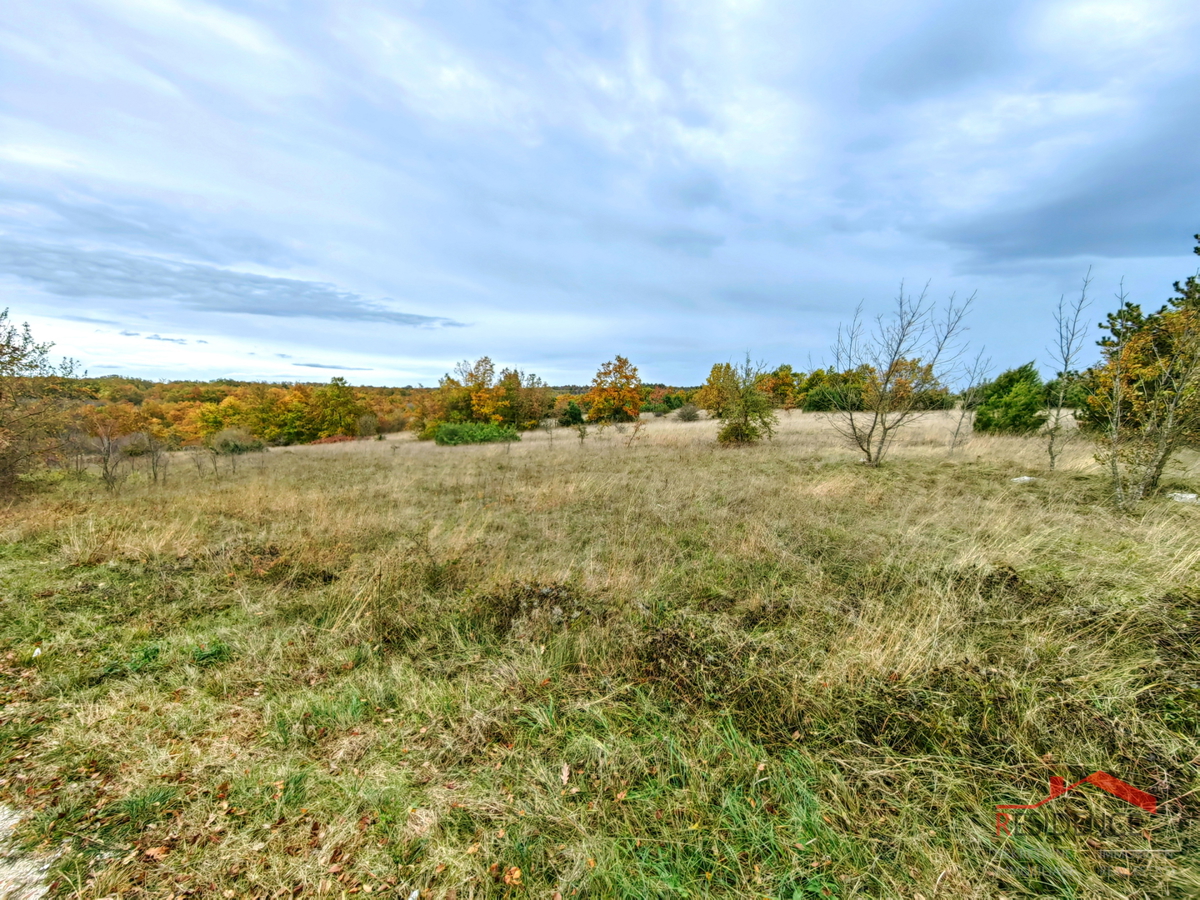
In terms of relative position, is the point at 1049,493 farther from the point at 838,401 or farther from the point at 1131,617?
the point at 838,401

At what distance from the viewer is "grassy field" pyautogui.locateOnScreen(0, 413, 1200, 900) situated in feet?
6.94

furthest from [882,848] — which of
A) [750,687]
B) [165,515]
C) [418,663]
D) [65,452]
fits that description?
[65,452]

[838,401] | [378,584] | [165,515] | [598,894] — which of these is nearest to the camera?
[598,894]

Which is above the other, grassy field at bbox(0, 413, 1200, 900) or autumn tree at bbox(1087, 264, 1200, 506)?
autumn tree at bbox(1087, 264, 1200, 506)

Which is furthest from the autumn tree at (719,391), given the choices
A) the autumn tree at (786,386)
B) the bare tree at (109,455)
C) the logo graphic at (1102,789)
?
the bare tree at (109,455)

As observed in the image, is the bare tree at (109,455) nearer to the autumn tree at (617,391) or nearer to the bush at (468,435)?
the bush at (468,435)

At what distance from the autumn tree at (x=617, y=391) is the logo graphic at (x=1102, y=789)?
26.4 m

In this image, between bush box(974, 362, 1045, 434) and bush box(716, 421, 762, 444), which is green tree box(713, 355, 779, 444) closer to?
bush box(716, 421, 762, 444)

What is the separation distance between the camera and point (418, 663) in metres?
3.82

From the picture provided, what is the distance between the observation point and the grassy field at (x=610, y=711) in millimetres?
2114

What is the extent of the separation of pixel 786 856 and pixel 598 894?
961 mm

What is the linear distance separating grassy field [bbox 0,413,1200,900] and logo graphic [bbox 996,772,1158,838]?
6 cm

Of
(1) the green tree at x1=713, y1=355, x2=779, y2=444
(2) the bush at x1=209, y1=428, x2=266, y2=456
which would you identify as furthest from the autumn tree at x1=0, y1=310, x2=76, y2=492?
(1) the green tree at x1=713, y1=355, x2=779, y2=444

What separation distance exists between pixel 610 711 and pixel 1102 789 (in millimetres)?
2754
